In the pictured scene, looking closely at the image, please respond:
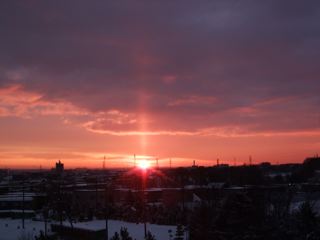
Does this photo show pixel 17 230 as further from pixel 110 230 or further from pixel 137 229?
pixel 137 229

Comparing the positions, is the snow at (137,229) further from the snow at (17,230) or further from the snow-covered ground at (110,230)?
the snow at (17,230)

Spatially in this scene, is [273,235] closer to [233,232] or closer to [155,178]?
[233,232]

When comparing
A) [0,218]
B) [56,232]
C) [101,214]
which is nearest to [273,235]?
[56,232]

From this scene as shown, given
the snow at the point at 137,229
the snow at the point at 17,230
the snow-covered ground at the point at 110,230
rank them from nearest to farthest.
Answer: the snow at the point at 137,229 → the snow-covered ground at the point at 110,230 → the snow at the point at 17,230

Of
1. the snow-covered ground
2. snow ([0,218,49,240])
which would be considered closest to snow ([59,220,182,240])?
the snow-covered ground

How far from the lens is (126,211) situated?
60.5 meters

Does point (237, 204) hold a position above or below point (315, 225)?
above

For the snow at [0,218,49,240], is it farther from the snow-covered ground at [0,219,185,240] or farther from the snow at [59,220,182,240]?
the snow at [59,220,182,240]

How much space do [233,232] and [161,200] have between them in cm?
5981

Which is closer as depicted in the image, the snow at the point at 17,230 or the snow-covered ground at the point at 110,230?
the snow-covered ground at the point at 110,230

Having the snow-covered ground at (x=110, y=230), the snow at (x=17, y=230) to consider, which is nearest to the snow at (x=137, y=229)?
the snow-covered ground at (x=110, y=230)

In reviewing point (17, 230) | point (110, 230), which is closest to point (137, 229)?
point (110, 230)

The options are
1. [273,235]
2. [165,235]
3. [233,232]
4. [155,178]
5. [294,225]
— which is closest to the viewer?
[233,232]

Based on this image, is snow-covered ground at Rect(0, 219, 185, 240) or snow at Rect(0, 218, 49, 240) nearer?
snow-covered ground at Rect(0, 219, 185, 240)
